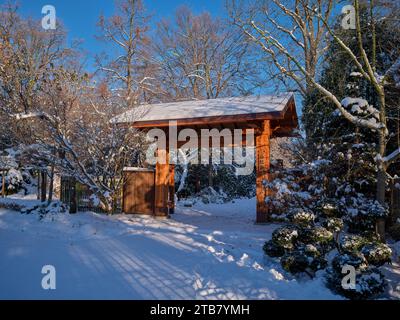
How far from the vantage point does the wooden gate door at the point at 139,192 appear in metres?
10.5

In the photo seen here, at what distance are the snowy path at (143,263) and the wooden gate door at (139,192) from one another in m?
2.04

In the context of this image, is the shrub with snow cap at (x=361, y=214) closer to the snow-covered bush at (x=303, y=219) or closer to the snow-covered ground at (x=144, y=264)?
the snow-covered bush at (x=303, y=219)

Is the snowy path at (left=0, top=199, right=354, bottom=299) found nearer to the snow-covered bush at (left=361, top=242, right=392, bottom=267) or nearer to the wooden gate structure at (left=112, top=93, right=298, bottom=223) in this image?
the snow-covered bush at (left=361, top=242, right=392, bottom=267)

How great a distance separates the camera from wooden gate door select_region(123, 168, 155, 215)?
1051 cm

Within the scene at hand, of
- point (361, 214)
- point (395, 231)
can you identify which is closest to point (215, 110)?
point (361, 214)

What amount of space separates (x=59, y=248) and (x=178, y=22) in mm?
22010

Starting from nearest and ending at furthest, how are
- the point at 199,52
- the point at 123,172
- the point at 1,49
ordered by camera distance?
the point at 123,172, the point at 1,49, the point at 199,52

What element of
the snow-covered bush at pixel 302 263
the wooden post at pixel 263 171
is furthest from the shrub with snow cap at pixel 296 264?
the wooden post at pixel 263 171

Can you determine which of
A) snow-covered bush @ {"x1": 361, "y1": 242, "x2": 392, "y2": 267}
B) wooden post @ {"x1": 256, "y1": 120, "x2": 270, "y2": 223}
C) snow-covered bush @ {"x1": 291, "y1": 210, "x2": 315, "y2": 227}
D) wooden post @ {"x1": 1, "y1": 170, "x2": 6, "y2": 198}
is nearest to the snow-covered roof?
wooden post @ {"x1": 256, "y1": 120, "x2": 270, "y2": 223}

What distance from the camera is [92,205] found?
10.8m

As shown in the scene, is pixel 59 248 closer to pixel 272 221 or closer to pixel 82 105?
pixel 272 221

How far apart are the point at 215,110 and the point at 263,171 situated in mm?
2385

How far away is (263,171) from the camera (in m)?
9.01
